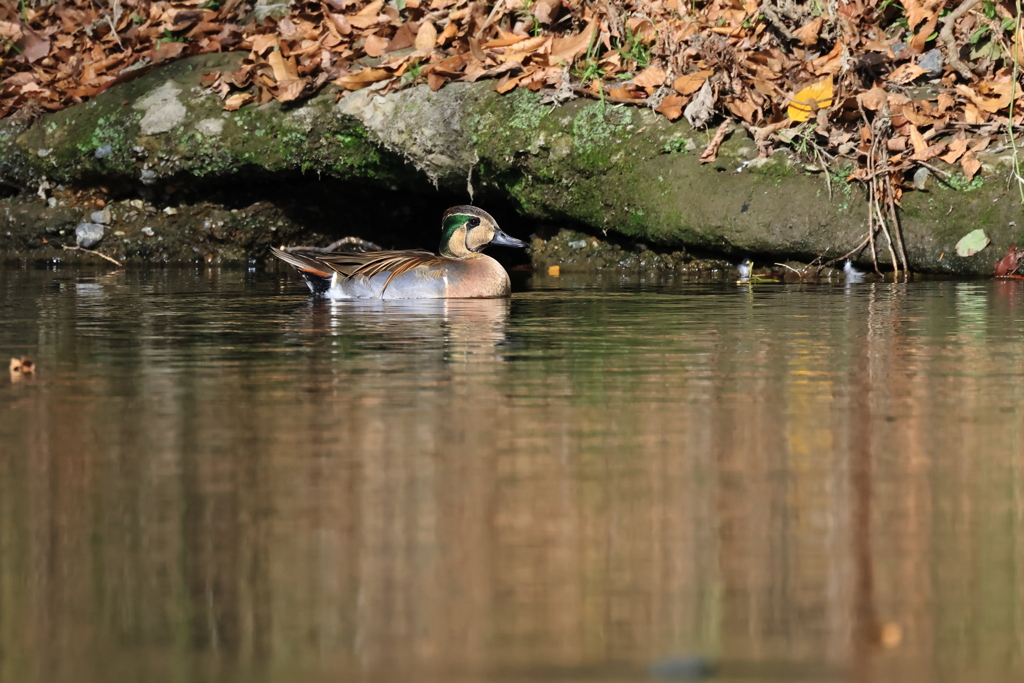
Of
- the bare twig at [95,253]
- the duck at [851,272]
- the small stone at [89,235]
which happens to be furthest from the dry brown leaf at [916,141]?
the small stone at [89,235]

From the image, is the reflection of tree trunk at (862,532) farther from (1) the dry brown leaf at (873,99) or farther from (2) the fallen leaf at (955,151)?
(1) the dry brown leaf at (873,99)

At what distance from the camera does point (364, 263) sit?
8602mm

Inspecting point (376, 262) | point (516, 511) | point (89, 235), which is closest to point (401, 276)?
point (376, 262)

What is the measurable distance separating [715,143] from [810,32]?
44.9 inches

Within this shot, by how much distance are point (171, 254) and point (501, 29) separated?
378 centimetres

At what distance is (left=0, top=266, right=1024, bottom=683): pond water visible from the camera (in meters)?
2.40

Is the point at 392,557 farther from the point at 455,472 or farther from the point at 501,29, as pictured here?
the point at 501,29

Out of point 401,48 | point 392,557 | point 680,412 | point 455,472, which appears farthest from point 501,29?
point 392,557

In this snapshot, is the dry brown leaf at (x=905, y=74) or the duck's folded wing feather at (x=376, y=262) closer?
the duck's folded wing feather at (x=376, y=262)

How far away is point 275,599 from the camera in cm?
263

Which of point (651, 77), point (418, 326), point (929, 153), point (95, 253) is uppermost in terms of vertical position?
point (651, 77)

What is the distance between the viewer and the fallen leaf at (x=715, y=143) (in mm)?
9555

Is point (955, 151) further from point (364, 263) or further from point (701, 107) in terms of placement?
point (364, 263)

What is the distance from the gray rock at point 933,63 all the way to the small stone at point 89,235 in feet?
23.2
